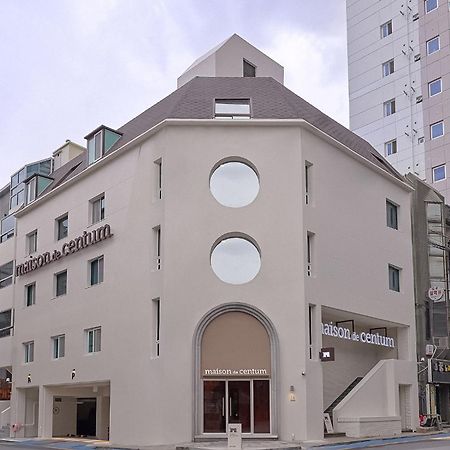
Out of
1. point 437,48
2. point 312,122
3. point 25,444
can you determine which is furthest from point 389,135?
point 25,444

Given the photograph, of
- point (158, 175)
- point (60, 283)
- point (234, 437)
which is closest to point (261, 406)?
point (234, 437)

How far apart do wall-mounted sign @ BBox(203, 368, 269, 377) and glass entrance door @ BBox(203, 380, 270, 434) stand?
1.12ft

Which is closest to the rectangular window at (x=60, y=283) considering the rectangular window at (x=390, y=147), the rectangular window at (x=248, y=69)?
the rectangular window at (x=248, y=69)

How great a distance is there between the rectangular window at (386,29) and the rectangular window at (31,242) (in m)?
37.7

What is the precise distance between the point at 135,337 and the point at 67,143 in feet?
72.5

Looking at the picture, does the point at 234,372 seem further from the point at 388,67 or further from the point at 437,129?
the point at 388,67

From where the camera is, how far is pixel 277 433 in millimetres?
30766

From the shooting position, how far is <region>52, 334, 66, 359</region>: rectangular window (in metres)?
40.2

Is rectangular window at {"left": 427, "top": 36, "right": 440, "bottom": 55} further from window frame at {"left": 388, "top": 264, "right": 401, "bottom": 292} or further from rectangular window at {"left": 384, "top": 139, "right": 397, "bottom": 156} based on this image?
window frame at {"left": 388, "top": 264, "right": 401, "bottom": 292}

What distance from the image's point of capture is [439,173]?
59844mm

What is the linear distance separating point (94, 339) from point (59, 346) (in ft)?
14.0

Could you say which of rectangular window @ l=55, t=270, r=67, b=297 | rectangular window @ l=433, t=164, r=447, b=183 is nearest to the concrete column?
rectangular window @ l=55, t=270, r=67, b=297

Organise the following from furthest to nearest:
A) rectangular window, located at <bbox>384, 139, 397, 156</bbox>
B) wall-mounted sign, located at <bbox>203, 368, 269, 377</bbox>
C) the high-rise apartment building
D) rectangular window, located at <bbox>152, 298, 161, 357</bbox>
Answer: rectangular window, located at <bbox>384, 139, 397, 156</bbox> < the high-rise apartment building < rectangular window, located at <bbox>152, 298, 161, 357</bbox> < wall-mounted sign, located at <bbox>203, 368, 269, 377</bbox>

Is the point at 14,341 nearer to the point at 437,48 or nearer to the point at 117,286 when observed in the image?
the point at 117,286
